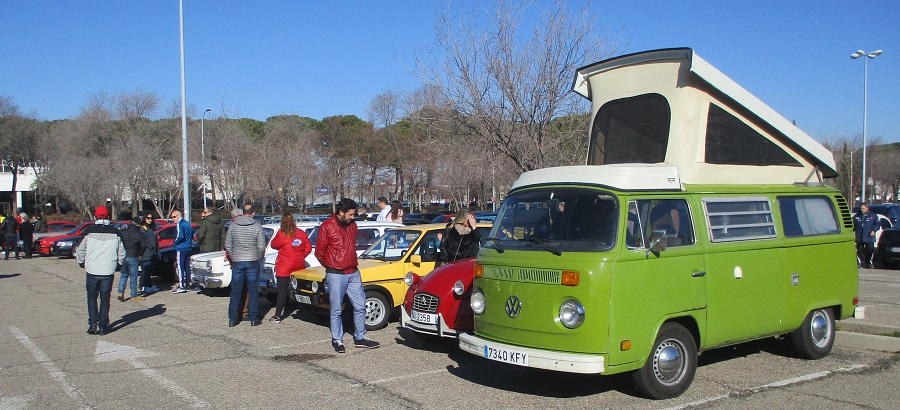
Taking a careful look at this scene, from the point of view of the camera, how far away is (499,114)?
15672mm

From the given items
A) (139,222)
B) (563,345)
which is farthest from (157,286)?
(563,345)

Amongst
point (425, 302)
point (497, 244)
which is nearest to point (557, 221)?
point (497, 244)

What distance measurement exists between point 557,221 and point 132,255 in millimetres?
10491

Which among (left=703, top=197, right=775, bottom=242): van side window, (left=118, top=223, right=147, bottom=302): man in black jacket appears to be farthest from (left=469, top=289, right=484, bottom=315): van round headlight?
(left=118, top=223, right=147, bottom=302): man in black jacket

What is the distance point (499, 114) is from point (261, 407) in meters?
10.3

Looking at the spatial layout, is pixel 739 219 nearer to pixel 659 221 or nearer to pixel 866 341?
pixel 659 221

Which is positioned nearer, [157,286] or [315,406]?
[315,406]

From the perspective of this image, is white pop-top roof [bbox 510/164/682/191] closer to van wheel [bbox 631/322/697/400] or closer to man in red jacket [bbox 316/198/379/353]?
van wheel [bbox 631/322/697/400]

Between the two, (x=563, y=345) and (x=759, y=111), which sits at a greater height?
(x=759, y=111)

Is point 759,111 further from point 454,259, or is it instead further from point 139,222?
point 139,222

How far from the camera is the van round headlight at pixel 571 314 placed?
19.8ft

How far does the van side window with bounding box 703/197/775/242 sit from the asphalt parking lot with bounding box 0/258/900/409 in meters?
1.46

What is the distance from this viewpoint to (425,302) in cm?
859

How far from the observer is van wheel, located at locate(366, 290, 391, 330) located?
34.0 ft
